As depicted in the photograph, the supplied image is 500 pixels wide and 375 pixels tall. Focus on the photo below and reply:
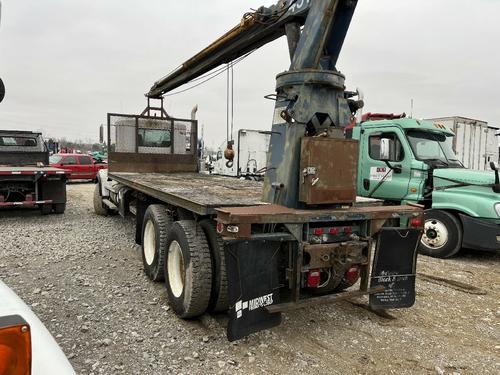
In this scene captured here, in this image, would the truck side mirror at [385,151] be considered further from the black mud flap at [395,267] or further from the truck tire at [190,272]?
the truck tire at [190,272]

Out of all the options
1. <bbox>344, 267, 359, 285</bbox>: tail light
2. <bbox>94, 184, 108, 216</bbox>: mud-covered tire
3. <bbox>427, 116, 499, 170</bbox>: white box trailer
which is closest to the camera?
<bbox>344, 267, 359, 285</bbox>: tail light

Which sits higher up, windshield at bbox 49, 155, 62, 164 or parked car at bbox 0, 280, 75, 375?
windshield at bbox 49, 155, 62, 164

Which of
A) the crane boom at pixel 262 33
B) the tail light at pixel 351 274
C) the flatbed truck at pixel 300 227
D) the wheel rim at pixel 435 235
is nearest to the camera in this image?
the flatbed truck at pixel 300 227

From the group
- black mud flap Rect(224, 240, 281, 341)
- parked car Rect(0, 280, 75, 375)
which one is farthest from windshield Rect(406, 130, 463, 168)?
parked car Rect(0, 280, 75, 375)

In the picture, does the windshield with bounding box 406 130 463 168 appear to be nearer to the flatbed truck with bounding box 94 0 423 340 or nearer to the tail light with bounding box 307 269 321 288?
the flatbed truck with bounding box 94 0 423 340

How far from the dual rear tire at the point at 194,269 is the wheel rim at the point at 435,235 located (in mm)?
4662

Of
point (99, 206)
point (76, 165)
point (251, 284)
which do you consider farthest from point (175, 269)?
point (76, 165)

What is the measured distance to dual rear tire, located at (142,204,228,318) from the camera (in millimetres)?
3930

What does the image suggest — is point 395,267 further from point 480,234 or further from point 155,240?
point 480,234

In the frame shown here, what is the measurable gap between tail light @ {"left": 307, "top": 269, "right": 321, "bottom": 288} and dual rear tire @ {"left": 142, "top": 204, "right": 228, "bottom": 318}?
0.82m

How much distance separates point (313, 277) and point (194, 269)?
45.6 inches

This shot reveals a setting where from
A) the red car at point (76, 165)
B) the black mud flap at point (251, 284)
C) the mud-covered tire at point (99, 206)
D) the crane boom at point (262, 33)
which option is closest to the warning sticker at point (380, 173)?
the crane boom at point (262, 33)

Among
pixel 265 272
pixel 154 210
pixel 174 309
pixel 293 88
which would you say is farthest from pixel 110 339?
pixel 293 88

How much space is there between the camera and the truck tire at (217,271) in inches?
154
